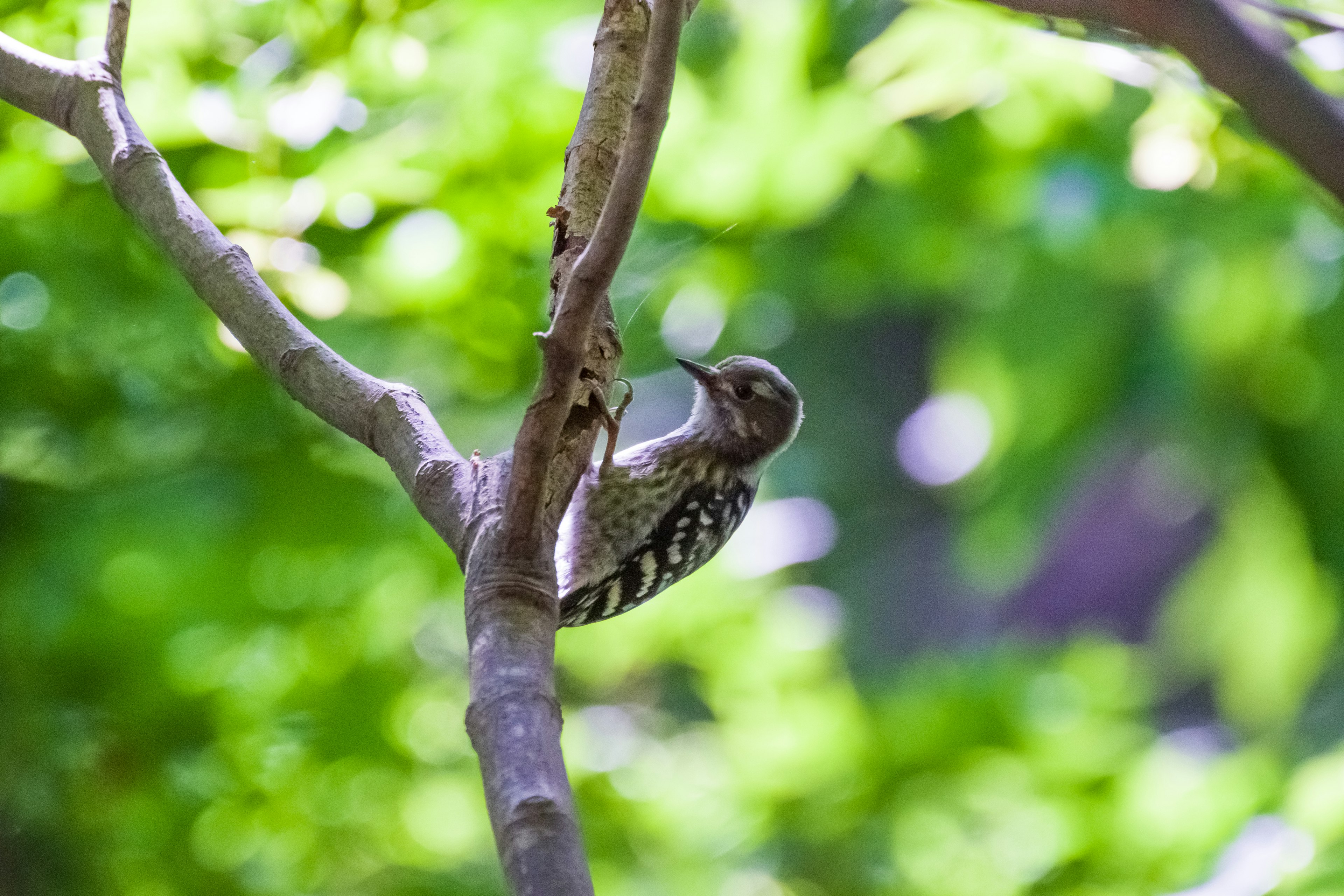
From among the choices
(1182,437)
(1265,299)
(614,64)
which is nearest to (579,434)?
(614,64)

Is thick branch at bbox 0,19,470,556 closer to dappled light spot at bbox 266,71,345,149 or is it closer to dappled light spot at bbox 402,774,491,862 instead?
dappled light spot at bbox 266,71,345,149

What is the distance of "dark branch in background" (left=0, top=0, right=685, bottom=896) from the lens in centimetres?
140

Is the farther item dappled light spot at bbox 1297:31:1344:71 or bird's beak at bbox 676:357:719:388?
bird's beak at bbox 676:357:719:388

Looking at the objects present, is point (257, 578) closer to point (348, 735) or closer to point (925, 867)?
point (348, 735)

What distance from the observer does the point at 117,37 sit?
2551mm

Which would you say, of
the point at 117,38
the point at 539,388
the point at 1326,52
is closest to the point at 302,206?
the point at 117,38

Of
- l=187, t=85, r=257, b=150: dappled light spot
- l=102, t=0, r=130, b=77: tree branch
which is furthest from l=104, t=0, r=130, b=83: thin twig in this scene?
l=187, t=85, r=257, b=150: dappled light spot

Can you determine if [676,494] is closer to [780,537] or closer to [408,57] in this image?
[408,57]

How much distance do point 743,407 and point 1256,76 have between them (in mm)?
3104

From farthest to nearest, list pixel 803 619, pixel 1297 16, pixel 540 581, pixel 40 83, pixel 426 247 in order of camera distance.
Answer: pixel 803 619 → pixel 426 247 → pixel 40 83 → pixel 540 581 → pixel 1297 16

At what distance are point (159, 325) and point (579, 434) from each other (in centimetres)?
221

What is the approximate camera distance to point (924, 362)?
936 cm

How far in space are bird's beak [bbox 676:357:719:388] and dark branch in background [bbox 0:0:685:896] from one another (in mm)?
1431

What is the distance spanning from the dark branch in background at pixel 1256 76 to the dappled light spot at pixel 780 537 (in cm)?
436
